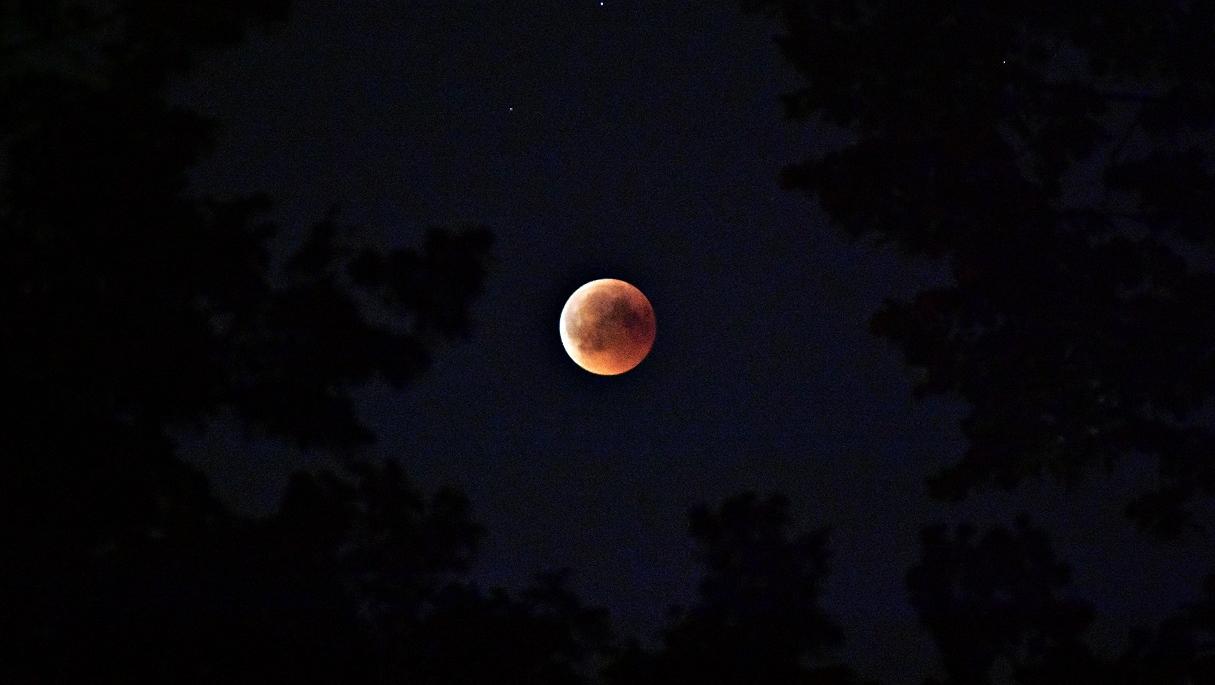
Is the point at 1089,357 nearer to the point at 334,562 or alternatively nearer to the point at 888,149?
the point at 888,149

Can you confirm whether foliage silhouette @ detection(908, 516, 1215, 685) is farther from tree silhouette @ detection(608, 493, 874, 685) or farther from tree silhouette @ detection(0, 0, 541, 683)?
tree silhouette @ detection(0, 0, 541, 683)

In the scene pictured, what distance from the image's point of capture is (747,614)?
914cm

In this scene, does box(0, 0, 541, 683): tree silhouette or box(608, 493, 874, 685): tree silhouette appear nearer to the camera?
box(0, 0, 541, 683): tree silhouette

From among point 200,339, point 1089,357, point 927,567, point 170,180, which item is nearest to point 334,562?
point 200,339

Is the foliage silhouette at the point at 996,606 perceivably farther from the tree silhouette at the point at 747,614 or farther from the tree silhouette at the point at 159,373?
the tree silhouette at the point at 159,373

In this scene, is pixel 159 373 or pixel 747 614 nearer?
pixel 159 373

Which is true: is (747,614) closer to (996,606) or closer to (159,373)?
(996,606)

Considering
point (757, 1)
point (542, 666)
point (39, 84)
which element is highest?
point (757, 1)

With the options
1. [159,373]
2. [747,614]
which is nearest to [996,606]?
[747,614]

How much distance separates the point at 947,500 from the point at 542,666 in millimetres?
3244

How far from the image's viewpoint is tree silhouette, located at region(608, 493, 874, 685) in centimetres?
869

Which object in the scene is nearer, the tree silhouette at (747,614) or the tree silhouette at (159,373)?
the tree silhouette at (159,373)

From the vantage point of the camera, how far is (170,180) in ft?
23.8

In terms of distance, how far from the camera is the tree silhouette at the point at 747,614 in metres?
8.69
